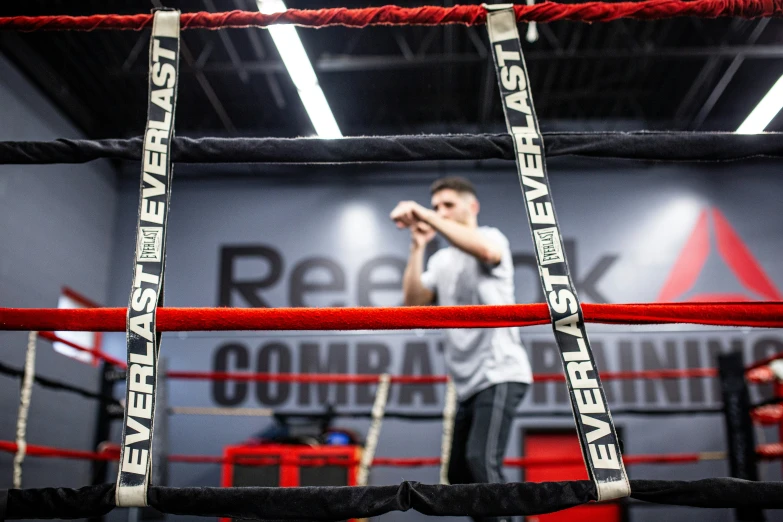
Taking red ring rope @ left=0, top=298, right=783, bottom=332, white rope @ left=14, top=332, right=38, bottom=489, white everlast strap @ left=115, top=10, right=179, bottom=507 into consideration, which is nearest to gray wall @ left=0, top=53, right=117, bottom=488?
white rope @ left=14, top=332, right=38, bottom=489

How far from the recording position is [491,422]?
1.89m

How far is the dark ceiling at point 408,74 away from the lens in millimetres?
5906

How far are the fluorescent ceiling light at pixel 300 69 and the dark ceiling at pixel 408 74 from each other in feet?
1.20

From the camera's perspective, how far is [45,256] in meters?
5.94

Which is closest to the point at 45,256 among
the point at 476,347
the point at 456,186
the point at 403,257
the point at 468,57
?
the point at 403,257

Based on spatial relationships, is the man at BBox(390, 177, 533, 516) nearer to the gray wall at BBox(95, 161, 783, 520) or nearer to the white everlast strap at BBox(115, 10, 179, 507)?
the white everlast strap at BBox(115, 10, 179, 507)

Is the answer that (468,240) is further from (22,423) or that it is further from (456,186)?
(22,423)

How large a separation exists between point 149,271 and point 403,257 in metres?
5.98

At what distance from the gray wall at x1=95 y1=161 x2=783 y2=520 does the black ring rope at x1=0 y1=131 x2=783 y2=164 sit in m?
5.53

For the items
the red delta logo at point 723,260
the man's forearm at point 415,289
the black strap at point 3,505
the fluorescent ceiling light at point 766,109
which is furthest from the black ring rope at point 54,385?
the red delta logo at point 723,260

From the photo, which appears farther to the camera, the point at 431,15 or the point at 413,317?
the point at 431,15

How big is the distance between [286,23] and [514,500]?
3.34 ft

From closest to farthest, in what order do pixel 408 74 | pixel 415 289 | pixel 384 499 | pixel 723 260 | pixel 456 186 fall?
pixel 384 499
pixel 456 186
pixel 415 289
pixel 408 74
pixel 723 260

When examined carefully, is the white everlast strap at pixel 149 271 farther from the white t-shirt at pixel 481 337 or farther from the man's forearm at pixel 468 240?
the white t-shirt at pixel 481 337
